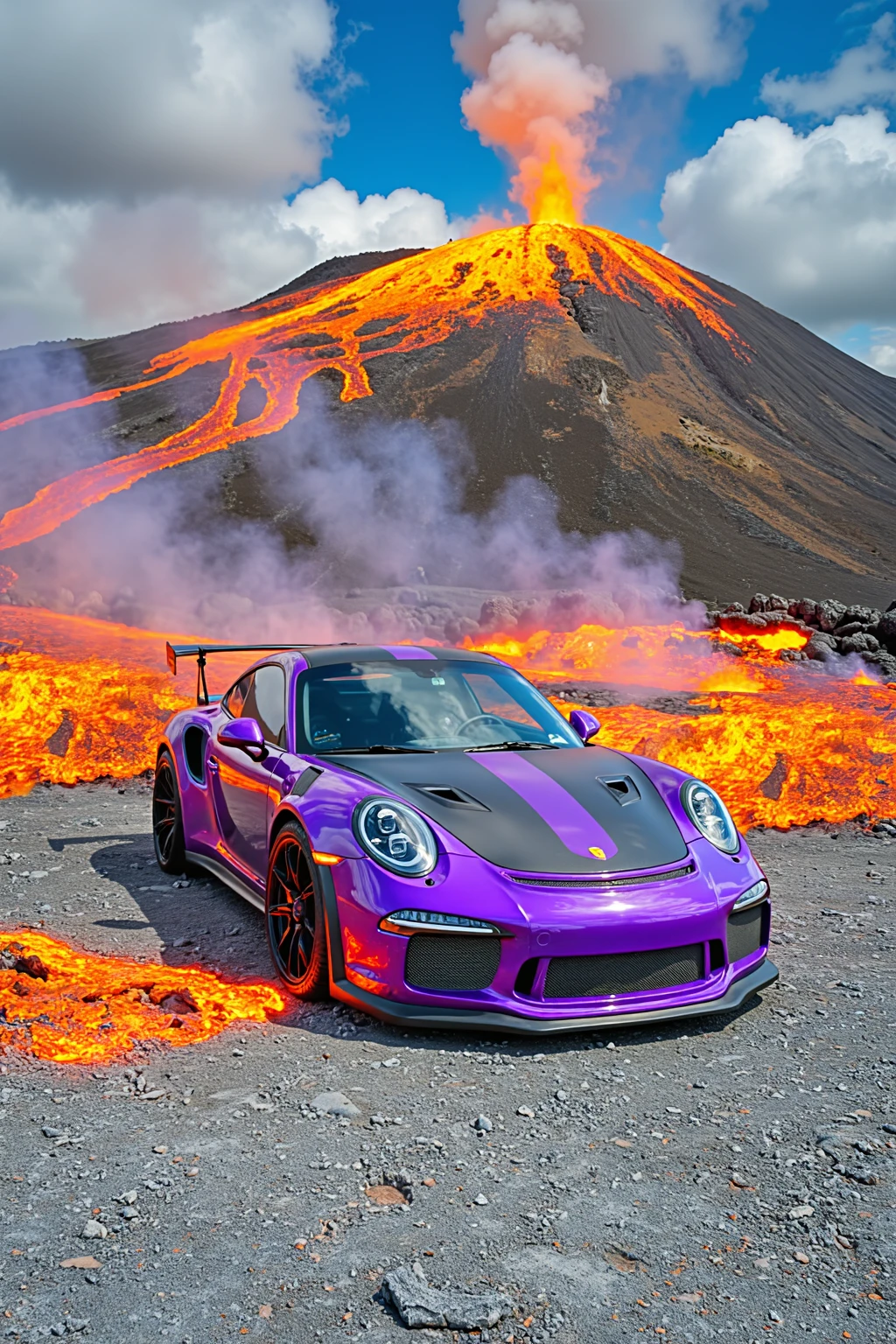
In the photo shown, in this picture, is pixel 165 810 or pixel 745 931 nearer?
pixel 745 931

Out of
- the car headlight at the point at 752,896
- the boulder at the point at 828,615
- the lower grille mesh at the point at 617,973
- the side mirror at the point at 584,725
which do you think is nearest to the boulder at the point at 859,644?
the boulder at the point at 828,615

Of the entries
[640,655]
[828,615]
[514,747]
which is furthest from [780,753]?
[828,615]

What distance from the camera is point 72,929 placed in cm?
527

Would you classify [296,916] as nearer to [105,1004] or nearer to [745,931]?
[105,1004]

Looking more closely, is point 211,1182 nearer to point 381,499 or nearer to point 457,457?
point 381,499

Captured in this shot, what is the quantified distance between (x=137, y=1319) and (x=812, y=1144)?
1936 mm

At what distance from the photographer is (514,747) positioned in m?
4.98

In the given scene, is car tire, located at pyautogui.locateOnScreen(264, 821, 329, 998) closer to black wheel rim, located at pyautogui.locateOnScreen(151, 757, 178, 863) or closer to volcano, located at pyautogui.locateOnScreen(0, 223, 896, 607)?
black wheel rim, located at pyautogui.locateOnScreen(151, 757, 178, 863)

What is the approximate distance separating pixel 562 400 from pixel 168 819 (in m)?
53.2

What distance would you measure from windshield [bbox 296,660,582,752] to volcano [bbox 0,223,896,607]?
30993 millimetres

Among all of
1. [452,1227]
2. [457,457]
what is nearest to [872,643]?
[452,1227]

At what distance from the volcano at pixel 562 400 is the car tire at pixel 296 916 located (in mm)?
31685

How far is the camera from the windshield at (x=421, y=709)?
4.91 meters

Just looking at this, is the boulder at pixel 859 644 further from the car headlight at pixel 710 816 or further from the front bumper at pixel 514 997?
the front bumper at pixel 514 997
